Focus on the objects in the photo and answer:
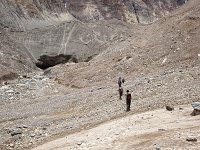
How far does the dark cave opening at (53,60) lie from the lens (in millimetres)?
52562

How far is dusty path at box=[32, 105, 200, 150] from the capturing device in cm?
1480

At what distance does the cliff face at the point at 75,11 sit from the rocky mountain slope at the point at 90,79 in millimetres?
6323

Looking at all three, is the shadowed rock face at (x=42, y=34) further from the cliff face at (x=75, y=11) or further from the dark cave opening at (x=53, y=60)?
the dark cave opening at (x=53, y=60)

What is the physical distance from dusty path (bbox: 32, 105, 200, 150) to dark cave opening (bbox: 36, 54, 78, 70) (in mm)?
33116

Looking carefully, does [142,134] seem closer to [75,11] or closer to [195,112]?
[195,112]

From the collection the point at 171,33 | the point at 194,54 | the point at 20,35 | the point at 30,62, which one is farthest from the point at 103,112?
the point at 20,35

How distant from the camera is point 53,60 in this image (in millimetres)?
53000

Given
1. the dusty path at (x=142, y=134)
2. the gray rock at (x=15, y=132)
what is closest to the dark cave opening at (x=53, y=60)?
the gray rock at (x=15, y=132)

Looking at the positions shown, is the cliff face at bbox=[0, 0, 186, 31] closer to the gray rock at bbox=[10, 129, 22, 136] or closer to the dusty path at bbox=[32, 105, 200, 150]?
the gray rock at bbox=[10, 129, 22, 136]

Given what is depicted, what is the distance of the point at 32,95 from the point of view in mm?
35312

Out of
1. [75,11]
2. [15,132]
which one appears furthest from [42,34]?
[75,11]

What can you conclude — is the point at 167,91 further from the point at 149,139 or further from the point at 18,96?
the point at 18,96

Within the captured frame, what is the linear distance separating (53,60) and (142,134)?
3733cm

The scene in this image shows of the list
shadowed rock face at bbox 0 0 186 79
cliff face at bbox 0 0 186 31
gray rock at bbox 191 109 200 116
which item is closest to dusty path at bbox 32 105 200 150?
gray rock at bbox 191 109 200 116
